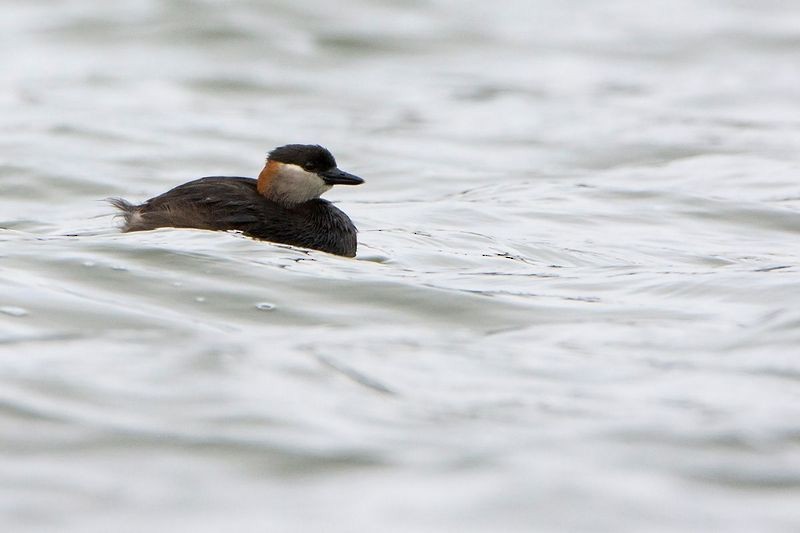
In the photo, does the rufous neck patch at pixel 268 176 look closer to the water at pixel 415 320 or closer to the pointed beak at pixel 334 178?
the pointed beak at pixel 334 178

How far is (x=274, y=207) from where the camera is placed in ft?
25.3

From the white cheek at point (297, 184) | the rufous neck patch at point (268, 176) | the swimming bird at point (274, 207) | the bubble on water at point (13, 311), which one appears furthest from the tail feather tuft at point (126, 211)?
the bubble on water at point (13, 311)

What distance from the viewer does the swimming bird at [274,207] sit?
24.7ft

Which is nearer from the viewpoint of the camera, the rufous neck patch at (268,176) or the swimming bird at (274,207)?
the swimming bird at (274,207)

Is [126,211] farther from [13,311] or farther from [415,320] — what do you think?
[415,320]

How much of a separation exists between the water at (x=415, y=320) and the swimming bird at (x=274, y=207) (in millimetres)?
184

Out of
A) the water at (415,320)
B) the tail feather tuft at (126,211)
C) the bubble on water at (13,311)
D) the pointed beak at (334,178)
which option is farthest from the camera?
the pointed beak at (334,178)

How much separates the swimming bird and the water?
0.60ft

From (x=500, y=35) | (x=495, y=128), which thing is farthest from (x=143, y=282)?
(x=500, y=35)

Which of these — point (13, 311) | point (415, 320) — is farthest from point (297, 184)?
point (13, 311)

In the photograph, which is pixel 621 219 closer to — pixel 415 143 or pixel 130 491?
pixel 415 143

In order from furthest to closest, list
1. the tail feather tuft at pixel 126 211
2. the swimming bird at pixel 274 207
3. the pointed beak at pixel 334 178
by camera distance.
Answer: the pointed beak at pixel 334 178
the tail feather tuft at pixel 126 211
the swimming bird at pixel 274 207

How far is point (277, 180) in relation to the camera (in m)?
7.90

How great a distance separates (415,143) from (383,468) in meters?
8.05
